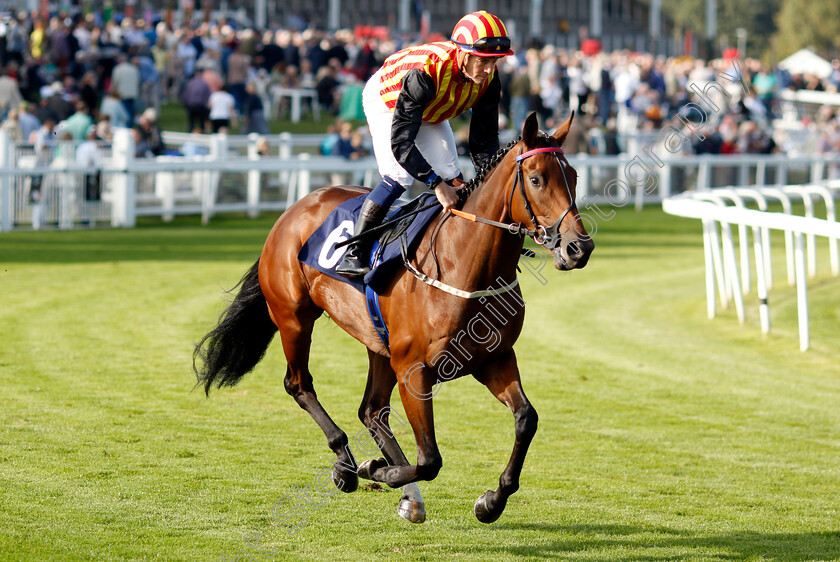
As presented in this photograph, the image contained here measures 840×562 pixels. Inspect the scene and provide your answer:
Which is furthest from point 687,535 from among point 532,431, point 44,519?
point 44,519

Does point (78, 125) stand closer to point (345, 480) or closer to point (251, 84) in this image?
point (251, 84)

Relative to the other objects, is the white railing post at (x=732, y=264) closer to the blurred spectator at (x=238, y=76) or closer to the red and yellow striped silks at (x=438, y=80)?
the red and yellow striped silks at (x=438, y=80)

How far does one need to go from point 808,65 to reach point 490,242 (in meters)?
32.3

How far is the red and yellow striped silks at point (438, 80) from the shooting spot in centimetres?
446

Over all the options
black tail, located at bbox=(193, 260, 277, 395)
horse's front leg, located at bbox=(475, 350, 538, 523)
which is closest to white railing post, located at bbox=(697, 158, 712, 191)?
black tail, located at bbox=(193, 260, 277, 395)

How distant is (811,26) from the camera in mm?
63125

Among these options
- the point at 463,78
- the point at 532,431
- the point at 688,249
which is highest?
the point at 463,78

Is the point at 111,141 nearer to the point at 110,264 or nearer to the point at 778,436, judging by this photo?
the point at 110,264

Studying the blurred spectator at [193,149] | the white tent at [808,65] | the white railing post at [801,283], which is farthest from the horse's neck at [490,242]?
the white tent at [808,65]

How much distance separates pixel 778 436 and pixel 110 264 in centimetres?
774

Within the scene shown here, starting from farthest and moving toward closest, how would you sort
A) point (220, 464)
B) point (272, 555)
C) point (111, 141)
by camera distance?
point (111, 141) → point (220, 464) → point (272, 555)

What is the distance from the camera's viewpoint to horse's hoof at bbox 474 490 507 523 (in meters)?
4.27

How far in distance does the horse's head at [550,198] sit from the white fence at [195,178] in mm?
8070

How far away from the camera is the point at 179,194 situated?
1523 centimetres
